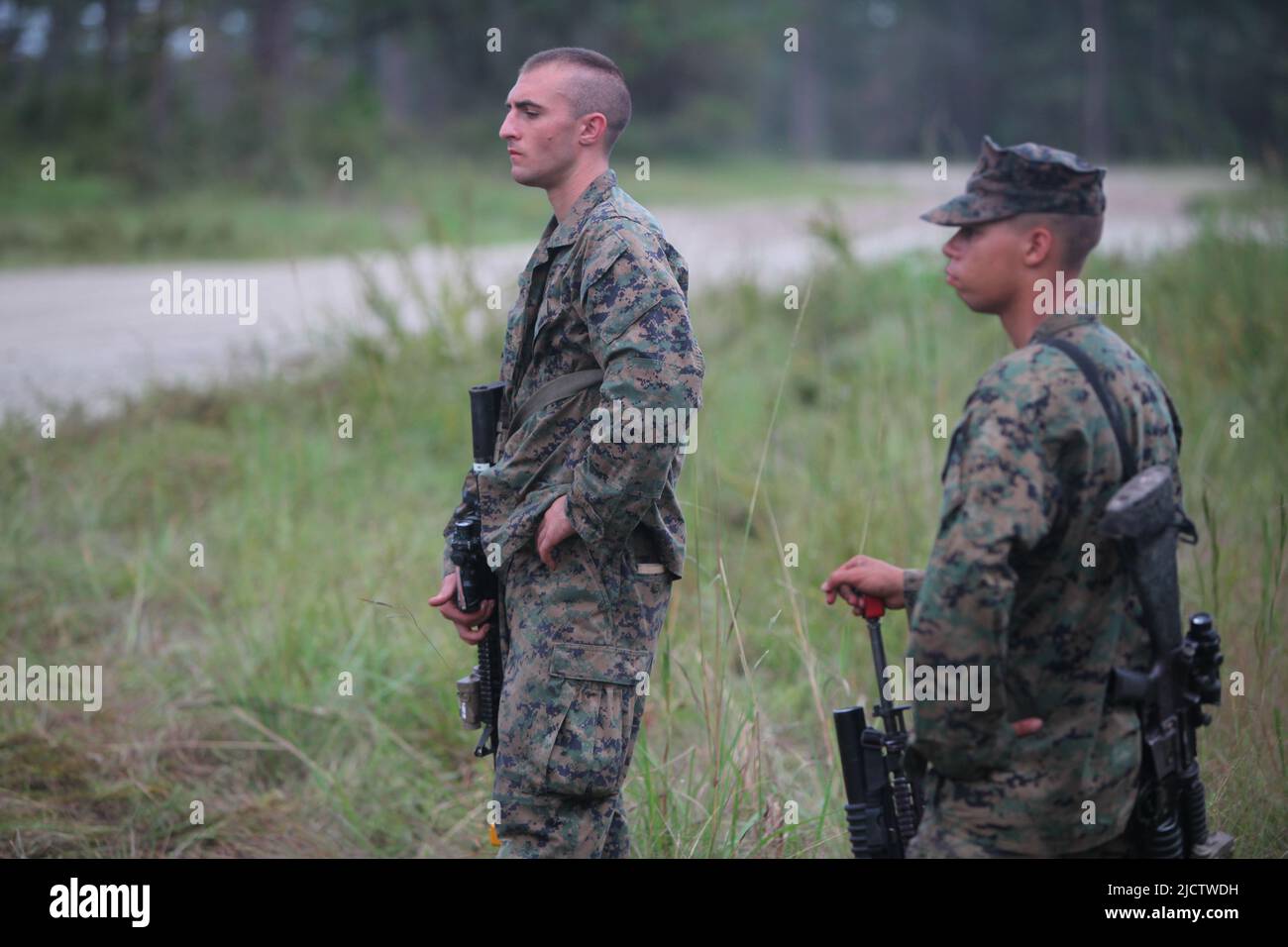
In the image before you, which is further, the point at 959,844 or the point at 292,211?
the point at 292,211

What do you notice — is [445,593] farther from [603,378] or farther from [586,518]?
[603,378]

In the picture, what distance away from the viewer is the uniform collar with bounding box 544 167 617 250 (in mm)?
2730

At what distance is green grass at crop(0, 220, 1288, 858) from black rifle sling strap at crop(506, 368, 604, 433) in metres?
0.48

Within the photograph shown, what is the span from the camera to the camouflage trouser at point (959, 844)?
84.7 inches

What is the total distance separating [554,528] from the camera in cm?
261

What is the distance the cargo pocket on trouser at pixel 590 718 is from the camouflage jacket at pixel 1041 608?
2.30 feet

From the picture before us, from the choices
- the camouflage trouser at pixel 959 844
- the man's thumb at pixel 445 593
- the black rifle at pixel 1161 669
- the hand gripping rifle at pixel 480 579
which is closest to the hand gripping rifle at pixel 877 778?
the camouflage trouser at pixel 959 844

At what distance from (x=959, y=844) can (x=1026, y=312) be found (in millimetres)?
846

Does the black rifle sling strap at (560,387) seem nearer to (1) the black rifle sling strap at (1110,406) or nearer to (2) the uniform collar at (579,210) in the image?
(2) the uniform collar at (579,210)

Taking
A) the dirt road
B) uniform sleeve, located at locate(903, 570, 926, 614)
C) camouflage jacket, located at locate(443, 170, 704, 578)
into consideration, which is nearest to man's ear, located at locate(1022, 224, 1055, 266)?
uniform sleeve, located at locate(903, 570, 926, 614)

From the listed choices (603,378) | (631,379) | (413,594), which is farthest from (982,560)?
(413,594)

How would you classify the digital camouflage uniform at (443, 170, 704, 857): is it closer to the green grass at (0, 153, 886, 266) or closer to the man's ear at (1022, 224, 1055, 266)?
the man's ear at (1022, 224, 1055, 266)

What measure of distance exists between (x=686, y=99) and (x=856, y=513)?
92.4 ft
